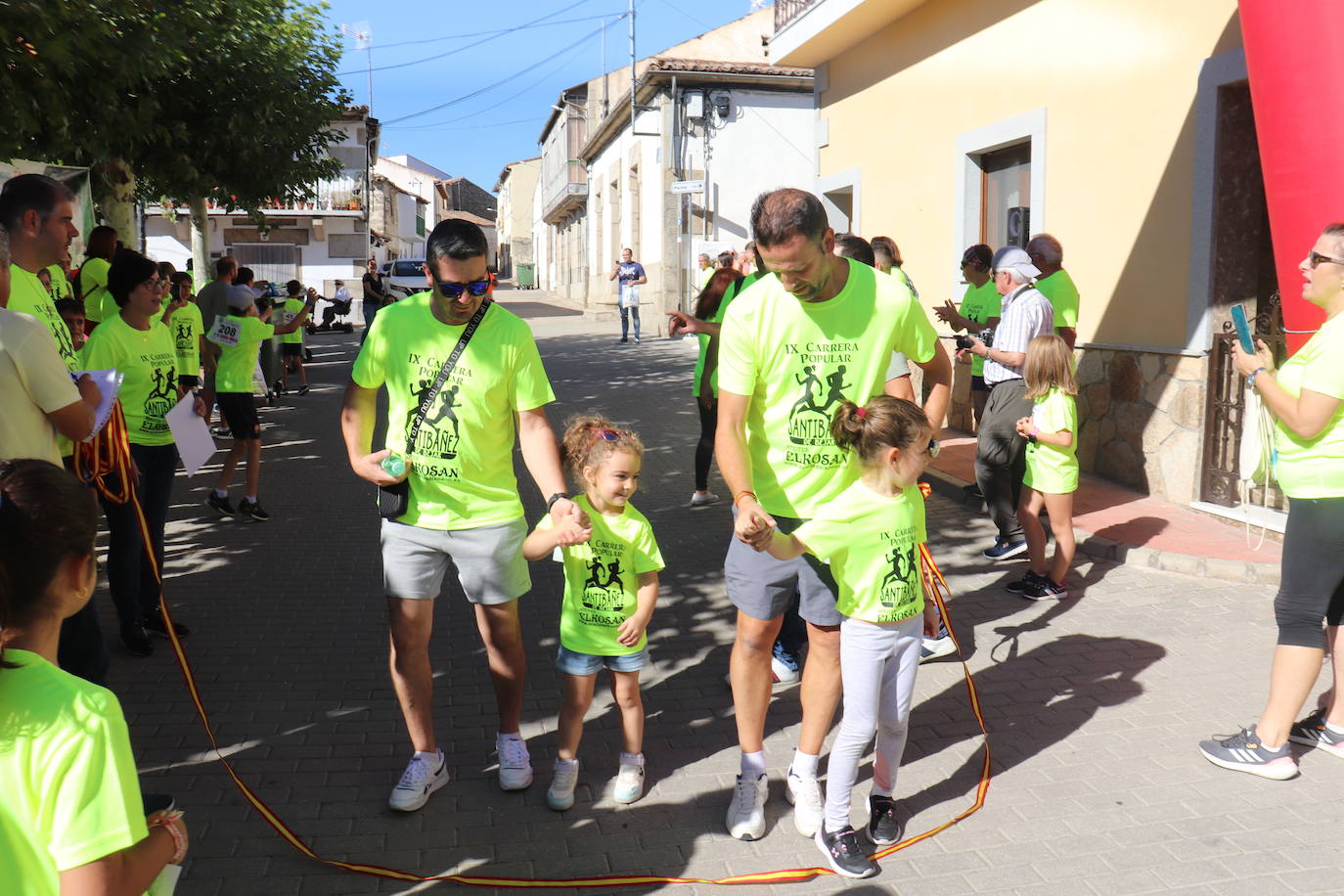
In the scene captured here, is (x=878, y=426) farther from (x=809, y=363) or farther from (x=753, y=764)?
(x=753, y=764)

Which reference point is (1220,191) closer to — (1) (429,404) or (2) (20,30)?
(1) (429,404)

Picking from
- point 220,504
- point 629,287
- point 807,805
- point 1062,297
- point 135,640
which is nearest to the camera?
point 807,805

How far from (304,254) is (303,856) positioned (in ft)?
136

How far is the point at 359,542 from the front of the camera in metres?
7.71

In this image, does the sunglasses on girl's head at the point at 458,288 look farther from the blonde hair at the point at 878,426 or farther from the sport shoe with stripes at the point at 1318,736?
the sport shoe with stripes at the point at 1318,736

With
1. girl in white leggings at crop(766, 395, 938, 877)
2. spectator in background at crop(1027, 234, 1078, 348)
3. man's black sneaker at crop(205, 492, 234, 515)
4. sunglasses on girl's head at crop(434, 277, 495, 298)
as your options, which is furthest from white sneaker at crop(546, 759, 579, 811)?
man's black sneaker at crop(205, 492, 234, 515)

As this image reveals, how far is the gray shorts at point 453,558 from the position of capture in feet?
12.1

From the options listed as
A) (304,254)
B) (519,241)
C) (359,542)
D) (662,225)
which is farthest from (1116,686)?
(519,241)

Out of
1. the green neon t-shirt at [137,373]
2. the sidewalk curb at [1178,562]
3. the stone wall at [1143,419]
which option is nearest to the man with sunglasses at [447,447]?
the green neon t-shirt at [137,373]

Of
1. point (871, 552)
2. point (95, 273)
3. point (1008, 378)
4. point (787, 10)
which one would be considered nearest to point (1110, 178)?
point (1008, 378)

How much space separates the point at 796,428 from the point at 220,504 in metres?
6.13

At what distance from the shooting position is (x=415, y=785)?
3768 millimetres

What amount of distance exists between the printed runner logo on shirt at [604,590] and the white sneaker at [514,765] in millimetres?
576

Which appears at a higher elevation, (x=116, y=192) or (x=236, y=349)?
(x=116, y=192)
